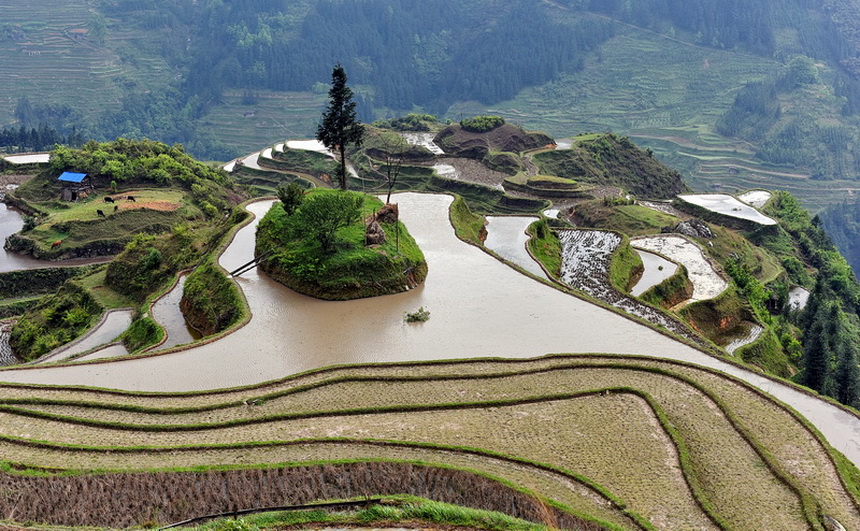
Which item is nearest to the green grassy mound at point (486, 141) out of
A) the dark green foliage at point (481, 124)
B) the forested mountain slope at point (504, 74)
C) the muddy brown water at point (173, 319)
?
the dark green foliage at point (481, 124)

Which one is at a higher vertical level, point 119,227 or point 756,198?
point 119,227

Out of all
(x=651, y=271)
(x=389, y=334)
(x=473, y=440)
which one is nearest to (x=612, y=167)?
(x=651, y=271)

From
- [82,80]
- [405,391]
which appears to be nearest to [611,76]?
[82,80]

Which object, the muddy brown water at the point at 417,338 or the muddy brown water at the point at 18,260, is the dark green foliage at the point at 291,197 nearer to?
the muddy brown water at the point at 417,338

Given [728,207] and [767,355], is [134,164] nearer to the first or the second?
[767,355]

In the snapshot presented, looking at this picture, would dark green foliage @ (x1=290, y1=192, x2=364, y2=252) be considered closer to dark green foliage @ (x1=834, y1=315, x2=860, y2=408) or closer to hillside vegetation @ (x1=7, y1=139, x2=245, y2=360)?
hillside vegetation @ (x1=7, y1=139, x2=245, y2=360)
